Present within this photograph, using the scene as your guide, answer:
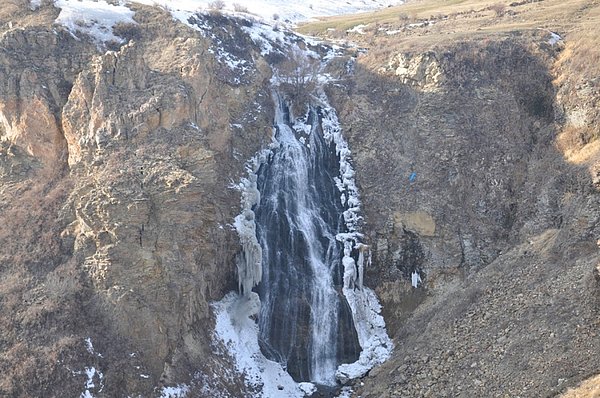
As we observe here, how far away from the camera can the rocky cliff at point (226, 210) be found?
1798cm

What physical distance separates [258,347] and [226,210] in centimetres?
648

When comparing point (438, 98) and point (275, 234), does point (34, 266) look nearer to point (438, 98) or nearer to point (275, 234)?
point (275, 234)

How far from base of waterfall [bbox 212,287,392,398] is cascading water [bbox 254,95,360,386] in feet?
1.49

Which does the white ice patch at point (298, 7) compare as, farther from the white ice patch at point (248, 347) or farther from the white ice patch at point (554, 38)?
the white ice patch at point (248, 347)

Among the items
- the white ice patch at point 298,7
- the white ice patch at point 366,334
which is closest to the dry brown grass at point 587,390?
the white ice patch at point 366,334

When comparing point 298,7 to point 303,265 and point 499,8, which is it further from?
point 303,265

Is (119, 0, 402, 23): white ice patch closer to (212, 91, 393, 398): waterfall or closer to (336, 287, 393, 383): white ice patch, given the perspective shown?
(212, 91, 393, 398): waterfall

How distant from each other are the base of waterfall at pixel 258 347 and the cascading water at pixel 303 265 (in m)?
0.45

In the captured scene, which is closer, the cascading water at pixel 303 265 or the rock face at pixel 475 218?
the rock face at pixel 475 218

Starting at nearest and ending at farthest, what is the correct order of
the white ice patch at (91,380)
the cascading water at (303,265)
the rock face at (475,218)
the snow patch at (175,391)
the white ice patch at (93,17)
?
the white ice patch at (91,380) → the rock face at (475,218) → the snow patch at (175,391) → the cascading water at (303,265) → the white ice patch at (93,17)

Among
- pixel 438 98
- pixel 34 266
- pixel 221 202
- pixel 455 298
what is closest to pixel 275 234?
pixel 221 202

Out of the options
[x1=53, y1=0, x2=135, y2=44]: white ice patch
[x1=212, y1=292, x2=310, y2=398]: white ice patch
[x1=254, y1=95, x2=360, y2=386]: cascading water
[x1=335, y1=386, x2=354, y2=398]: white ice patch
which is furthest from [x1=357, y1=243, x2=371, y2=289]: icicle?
[x1=53, y1=0, x2=135, y2=44]: white ice patch

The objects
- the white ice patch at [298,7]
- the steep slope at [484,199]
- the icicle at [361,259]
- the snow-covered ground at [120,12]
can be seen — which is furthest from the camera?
the white ice patch at [298,7]

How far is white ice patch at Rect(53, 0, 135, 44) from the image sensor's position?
28156 mm
